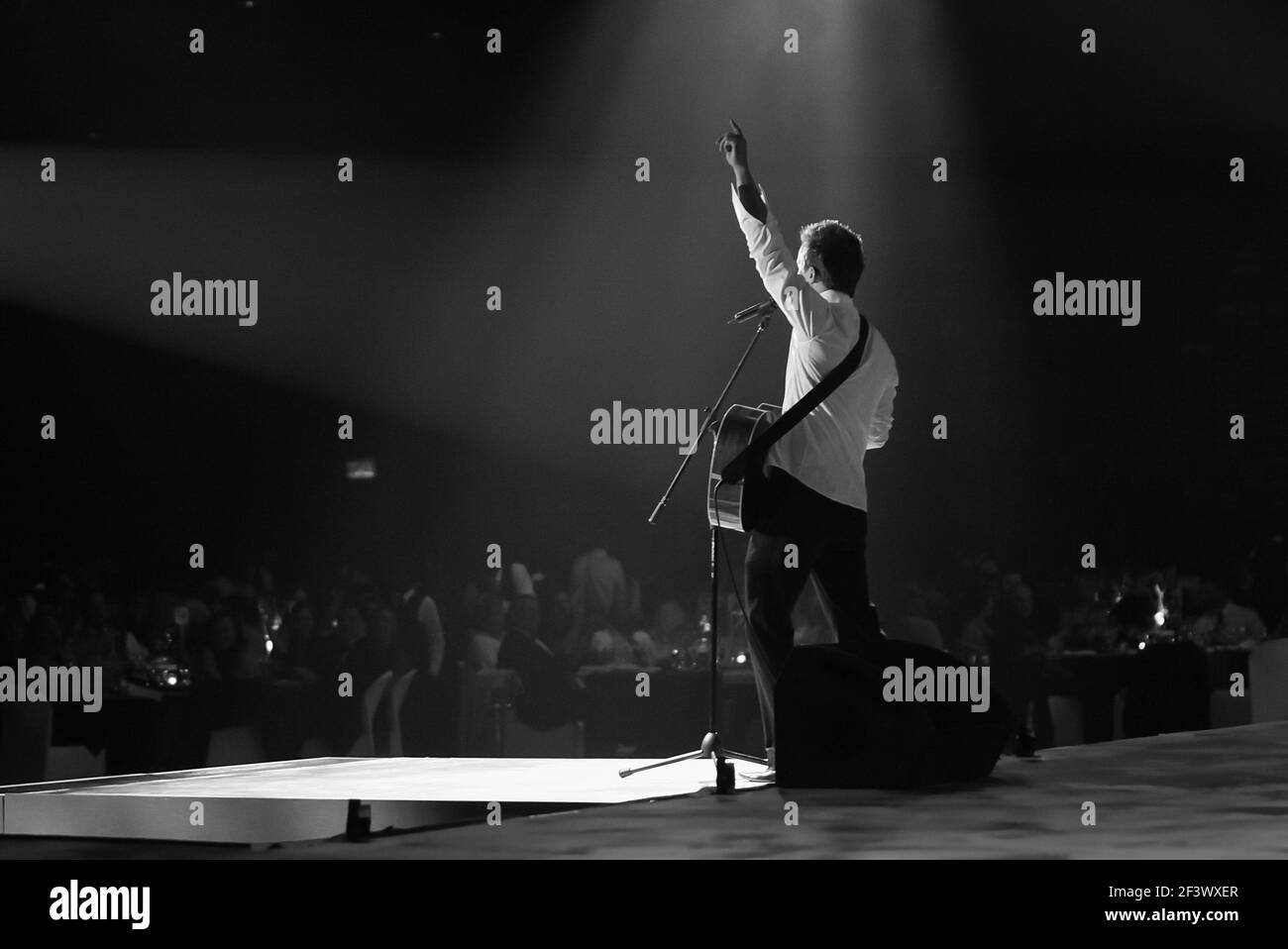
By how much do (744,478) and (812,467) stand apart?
0.18m

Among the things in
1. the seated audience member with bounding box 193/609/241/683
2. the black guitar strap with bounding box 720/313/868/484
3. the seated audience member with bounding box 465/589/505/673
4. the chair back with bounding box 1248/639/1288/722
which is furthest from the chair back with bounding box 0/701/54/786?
the chair back with bounding box 1248/639/1288/722

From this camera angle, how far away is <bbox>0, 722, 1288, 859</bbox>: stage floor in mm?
2660

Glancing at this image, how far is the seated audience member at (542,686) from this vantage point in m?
6.40

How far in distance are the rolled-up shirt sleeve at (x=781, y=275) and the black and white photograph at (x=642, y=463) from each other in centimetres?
2

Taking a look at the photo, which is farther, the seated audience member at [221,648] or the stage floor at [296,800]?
the seated audience member at [221,648]

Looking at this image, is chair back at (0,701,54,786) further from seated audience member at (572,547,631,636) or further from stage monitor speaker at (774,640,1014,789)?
stage monitor speaker at (774,640,1014,789)

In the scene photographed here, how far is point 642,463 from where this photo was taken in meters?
10.2

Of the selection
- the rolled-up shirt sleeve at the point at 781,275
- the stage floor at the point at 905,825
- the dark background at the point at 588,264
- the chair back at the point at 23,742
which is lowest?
the chair back at the point at 23,742

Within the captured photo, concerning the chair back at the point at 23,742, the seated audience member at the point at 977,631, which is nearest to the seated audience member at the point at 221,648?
the chair back at the point at 23,742

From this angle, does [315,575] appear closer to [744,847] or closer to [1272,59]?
[1272,59]

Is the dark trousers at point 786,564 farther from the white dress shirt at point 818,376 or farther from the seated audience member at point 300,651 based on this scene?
the seated audience member at point 300,651

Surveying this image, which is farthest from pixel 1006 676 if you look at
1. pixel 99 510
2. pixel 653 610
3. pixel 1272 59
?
pixel 99 510

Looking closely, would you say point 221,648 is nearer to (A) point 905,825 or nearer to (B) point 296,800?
(B) point 296,800

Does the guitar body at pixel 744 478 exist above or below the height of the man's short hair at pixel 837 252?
below
